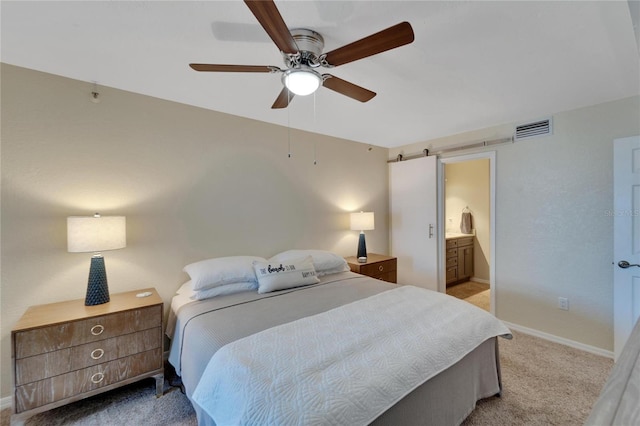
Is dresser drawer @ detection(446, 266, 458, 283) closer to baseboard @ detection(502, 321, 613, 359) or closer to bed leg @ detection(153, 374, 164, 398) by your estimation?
baseboard @ detection(502, 321, 613, 359)

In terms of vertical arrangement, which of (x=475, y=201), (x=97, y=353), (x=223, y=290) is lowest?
(x=97, y=353)

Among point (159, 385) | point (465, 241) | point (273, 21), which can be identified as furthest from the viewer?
point (465, 241)

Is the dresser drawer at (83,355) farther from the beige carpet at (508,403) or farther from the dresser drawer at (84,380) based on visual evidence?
the beige carpet at (508,403)

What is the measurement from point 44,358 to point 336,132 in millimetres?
3285

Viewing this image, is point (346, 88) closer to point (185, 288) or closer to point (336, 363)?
point (336, 363)

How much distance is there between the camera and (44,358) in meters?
1.61

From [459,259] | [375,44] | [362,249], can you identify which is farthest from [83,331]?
[459,259]

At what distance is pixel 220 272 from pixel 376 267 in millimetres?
1982

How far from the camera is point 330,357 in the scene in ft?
4.17

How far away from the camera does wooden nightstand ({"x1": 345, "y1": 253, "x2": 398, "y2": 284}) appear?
3322 mm

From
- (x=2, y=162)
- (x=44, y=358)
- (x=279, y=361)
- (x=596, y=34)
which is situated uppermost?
(x=596, y=34)

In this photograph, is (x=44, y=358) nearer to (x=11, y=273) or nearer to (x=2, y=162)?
(x=11, y=273)

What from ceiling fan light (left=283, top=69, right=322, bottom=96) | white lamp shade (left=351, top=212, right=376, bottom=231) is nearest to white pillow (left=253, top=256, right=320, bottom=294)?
white lamp shade (left=351, top=212, right=376, bottom=231)

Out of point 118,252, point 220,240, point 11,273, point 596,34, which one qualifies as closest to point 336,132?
point 220,240
